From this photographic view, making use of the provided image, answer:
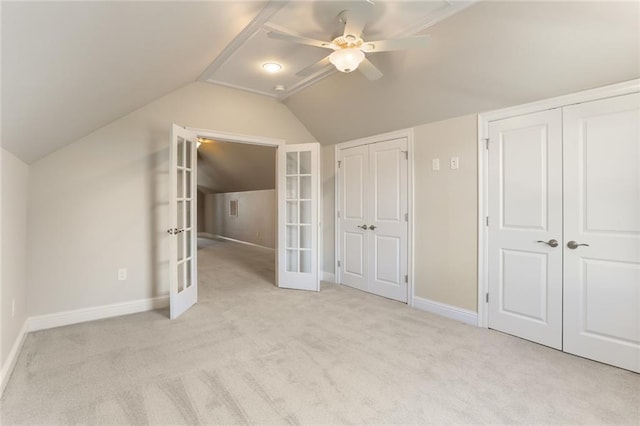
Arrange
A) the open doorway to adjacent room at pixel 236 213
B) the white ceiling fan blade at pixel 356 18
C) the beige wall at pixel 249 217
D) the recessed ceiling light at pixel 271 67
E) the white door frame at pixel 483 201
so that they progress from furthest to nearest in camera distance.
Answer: the beige wall at pixel 249 217 < the open doorway to adjacent room at pixel 236 213 < the recessed ceiling light at pixel 271 67 < the white door frame at pixel 483 201 < the white ceiling fan blade at pixel 356 18

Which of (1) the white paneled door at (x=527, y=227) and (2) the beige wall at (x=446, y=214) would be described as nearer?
(1) the white paneled door at (x=527, y=227)

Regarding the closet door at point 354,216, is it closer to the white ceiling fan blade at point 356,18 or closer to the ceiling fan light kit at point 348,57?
the ceiling fan light kit at point 348,57

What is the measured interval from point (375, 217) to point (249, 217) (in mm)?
5720

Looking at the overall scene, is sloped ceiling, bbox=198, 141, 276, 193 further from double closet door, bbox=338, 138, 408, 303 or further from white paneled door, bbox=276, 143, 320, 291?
double closet door, bbox=338, 138, 408, 303

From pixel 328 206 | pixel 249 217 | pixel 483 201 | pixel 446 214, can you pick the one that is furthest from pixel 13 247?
pixel 249 217

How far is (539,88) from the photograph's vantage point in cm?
244

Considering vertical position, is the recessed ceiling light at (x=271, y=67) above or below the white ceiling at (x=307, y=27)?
above

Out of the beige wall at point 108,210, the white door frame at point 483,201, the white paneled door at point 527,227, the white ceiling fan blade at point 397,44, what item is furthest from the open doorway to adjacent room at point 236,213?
the white paneled door at point 527,227

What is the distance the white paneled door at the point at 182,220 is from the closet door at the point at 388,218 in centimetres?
222

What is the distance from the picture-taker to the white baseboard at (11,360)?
1911 millimetres

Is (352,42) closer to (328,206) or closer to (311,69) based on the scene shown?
(311,69)

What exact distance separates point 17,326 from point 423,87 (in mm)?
4068

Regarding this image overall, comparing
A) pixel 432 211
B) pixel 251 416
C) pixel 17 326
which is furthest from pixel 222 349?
pixel 432 211

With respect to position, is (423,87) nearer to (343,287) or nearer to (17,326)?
(343,287)
